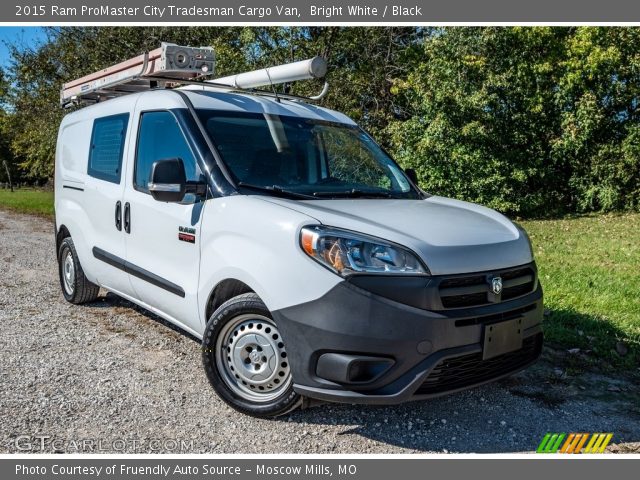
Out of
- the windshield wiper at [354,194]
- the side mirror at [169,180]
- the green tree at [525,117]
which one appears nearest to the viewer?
the side mirror at [169,180]

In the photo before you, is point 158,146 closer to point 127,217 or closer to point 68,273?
point 127,217

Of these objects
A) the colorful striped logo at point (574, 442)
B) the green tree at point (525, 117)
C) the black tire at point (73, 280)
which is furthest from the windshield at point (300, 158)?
the green tree at point (525, 117)

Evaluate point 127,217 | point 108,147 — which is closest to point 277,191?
point 127,217

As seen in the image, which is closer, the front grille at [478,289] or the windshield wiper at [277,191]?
the front grille at [478,289]

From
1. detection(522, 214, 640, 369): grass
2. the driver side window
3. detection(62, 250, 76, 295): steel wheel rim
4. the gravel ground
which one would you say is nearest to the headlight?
the gravel ground

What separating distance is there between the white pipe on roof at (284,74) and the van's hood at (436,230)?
3.90ft

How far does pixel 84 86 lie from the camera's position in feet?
20.7

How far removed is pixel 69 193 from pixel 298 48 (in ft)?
37.7

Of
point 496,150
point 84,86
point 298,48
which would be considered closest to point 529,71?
point 496,150

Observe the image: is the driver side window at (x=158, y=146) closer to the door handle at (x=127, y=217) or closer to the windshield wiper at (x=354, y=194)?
the door handle at (x=127, y=217)

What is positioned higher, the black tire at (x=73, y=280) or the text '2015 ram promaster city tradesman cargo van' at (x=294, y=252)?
the text '2015 ram promaster city tradesman cargo van' at (x=294, y=252)

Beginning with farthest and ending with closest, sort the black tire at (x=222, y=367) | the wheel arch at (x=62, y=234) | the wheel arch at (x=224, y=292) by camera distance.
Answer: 1. the wheel arch at (x=62, y=234)
2. the wheel arch at (x=224, y=292)
3. the black tire at (x=222, y=367)

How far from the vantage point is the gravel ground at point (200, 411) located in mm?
3398

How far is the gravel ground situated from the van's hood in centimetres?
101
